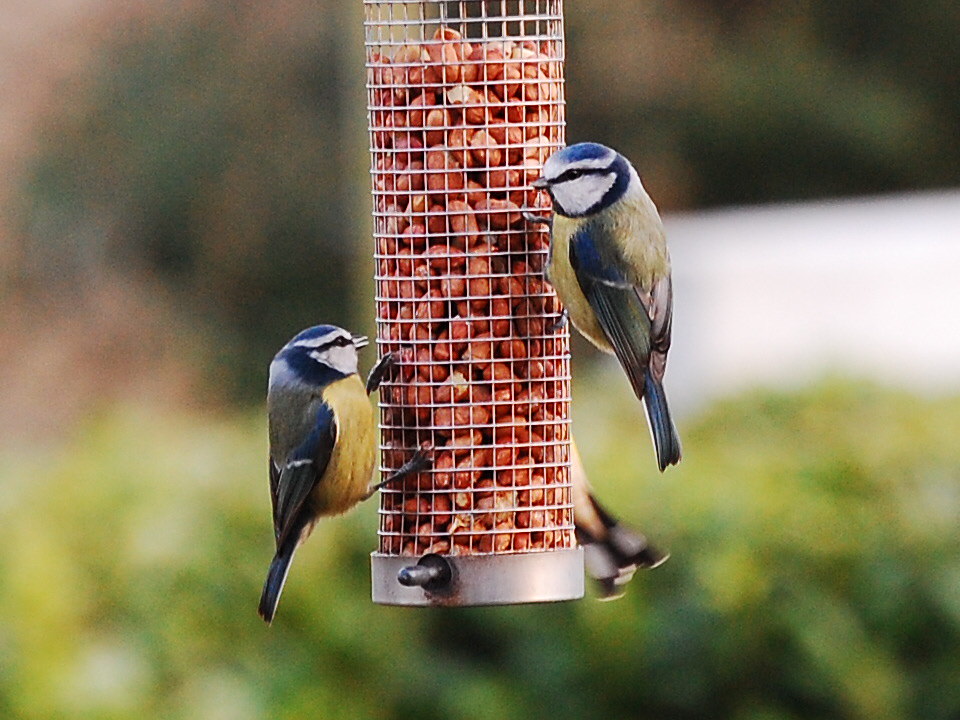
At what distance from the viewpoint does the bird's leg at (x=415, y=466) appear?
4.80 m

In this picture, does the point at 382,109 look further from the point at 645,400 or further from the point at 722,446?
the point at 722,446

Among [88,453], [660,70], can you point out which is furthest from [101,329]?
[88,453]

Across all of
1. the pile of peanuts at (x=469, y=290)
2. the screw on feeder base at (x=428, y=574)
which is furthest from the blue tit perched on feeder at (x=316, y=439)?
the screw on feeder base at (x=428, y=574)

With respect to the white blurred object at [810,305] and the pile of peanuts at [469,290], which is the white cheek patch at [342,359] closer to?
the pile of peanuts at [469,290]

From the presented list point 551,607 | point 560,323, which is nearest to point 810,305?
point 551,607

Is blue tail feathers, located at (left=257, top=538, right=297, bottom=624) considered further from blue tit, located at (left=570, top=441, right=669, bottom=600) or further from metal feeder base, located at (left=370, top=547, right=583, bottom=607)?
blue tit, located at (left=570, top=441, right=669, bottom=600)

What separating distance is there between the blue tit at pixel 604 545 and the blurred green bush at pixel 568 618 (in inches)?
39.7

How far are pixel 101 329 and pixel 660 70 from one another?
21.8 feet

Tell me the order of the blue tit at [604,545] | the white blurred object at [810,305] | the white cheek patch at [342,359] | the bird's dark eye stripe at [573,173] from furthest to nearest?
the white blurred object at [810,305] → the blue tit at [604,545] → the white cheek patch at [342,359] → the bird's dark eye stripe at [573,173]

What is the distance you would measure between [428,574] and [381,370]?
1.88 feet

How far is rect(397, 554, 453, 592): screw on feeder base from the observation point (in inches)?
181

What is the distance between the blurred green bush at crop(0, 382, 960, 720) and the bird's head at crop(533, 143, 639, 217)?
1747 mm

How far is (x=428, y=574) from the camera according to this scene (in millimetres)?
4621

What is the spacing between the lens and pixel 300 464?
4781 millimetres
